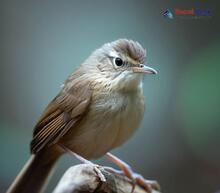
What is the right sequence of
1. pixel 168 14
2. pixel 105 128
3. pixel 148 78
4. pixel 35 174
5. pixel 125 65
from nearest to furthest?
pixel 105 128
pixel 125 65
pixel 35 174
pixel 168 14
pixel 148 78

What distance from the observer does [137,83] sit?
311cm

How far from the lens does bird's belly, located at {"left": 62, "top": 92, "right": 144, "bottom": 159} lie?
3.00 m

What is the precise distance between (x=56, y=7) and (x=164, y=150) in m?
1.63

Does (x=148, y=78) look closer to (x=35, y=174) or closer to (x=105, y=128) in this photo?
(x=105, y=128)

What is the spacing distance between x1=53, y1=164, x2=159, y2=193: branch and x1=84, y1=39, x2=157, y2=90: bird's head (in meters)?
0.58

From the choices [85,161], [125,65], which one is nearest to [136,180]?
[85,161]

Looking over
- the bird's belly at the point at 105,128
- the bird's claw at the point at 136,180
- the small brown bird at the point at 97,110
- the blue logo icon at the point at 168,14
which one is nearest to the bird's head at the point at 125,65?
the small brown bird at the point at 97,110

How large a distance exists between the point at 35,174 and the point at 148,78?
→ 40.1 inches

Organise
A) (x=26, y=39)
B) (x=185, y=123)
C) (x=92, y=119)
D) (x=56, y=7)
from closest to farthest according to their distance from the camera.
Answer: (x=92, y=119), (x=56, y=7), (x=26, y=39), (x=185, y=123)

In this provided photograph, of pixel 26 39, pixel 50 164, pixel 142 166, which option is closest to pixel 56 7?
pixel 26 39

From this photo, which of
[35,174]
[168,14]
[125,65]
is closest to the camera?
[125,65]

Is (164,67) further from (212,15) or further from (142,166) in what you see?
(142,166)

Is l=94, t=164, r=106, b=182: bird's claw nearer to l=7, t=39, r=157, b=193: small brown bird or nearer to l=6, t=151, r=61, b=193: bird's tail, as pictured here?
l=7, t=39, r=157, b=193: small brown bird

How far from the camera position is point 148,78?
3.62m
